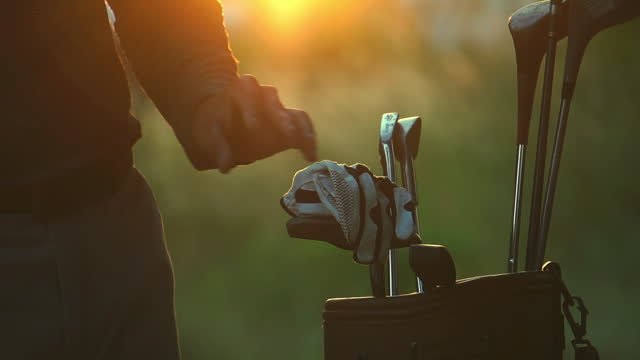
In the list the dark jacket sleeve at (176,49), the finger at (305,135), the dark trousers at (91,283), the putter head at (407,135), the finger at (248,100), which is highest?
the putter head at (407,135)

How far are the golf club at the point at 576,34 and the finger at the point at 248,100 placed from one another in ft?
3.86

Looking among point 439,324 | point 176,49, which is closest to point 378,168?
point 439,324

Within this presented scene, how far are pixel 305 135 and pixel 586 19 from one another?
1258 millimetres

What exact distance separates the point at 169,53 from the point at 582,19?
1.20m

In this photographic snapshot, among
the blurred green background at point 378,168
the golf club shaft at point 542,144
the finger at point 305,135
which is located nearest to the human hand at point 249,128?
the finger at point 305,135

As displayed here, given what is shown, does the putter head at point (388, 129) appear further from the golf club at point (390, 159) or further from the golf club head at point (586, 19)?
the golf club head at point (586, 19)

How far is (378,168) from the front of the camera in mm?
6070

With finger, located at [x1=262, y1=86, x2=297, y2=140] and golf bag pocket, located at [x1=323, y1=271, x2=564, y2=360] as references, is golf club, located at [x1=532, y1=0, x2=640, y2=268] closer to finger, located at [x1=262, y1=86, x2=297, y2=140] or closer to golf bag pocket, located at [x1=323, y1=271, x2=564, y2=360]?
golf bag pocket, located at [x1=323, y1=271, x2=564, y2=360]

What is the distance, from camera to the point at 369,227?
4.08ft

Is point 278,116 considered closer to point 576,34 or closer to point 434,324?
point 434,324

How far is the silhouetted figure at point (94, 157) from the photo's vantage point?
2.04 ft

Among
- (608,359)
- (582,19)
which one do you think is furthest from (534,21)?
(608,359)

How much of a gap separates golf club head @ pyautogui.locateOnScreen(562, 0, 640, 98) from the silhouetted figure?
1.16 m

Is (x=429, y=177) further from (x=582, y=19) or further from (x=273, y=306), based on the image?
(x=582, y=19)
